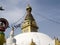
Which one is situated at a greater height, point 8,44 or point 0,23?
point 0,23

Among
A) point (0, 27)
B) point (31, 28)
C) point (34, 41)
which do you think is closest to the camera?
point (0, 27)

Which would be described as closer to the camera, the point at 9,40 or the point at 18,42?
the point at 9,40

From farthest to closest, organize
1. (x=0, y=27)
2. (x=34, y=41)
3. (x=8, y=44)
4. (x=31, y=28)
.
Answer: (x=31, y=28), (x=34, y=41), (x=8, y=44), (x=0, y=27)

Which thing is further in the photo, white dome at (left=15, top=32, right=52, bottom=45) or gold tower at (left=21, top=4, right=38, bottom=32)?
gold tower at (left=21, top=4, right=38, bottom=32)

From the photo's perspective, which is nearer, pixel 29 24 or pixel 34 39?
pixel 34 39

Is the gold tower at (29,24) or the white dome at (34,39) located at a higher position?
the gold tower at (29,24)

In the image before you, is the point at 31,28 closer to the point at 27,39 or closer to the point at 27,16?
the point at 27,16

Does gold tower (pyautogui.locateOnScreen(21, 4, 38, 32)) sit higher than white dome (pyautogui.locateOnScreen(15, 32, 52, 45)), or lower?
higher

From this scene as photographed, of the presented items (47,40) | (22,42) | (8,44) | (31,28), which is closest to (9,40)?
(8,44)

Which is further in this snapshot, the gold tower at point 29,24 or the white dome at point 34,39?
the gold tower at point 29,24

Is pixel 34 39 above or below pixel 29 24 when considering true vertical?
below

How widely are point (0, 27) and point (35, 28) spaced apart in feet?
95.4

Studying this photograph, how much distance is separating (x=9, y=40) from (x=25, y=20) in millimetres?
12840

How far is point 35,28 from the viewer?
47438mm
